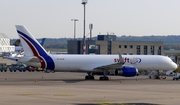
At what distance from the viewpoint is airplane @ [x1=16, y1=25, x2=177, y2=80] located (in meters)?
54.7

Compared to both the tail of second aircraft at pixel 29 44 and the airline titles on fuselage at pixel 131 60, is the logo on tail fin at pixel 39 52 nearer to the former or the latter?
the tail of second aircraft at pixel 29 44

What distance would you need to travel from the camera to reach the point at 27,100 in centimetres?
2917

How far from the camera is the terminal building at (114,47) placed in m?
101

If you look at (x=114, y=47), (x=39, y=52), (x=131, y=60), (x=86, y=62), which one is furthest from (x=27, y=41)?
(x=114, y=47)

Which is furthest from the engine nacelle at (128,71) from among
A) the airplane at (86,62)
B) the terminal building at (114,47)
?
the terminal building at (114,47)

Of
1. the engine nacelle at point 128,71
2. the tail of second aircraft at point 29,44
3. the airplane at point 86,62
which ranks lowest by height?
the engine nacelle at point 128,71

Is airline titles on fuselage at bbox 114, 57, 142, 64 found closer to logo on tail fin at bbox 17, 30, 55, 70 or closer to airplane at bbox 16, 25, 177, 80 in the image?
airplane at bbox 16, 25, 177, 80

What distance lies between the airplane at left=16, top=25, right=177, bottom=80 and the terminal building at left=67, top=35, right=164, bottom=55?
133 ft

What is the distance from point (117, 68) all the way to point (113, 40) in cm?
5176

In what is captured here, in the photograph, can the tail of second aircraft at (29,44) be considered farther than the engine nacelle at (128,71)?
No

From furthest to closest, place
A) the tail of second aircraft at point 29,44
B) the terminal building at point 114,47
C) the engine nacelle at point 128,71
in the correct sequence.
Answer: the terminal building at point 114,47
the engine nacelle at point 128,71
the tail of second aircraft at point 29,44

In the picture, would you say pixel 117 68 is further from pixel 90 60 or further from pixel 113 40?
pixel 113 40

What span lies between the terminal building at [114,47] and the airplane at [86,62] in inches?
1595

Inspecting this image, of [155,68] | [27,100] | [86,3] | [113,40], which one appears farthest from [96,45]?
[27,100]
